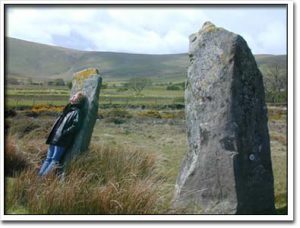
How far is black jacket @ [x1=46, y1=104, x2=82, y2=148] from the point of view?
9367mm

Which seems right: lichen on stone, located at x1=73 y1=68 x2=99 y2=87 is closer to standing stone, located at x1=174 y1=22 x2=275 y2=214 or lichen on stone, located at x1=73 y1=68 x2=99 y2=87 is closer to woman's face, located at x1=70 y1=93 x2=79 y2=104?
woman's face, located at x1=70 y1=93 x2=79 y2=104

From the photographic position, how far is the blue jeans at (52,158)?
29.9ft

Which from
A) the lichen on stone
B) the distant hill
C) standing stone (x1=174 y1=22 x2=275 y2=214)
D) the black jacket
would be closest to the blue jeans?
the black jacket

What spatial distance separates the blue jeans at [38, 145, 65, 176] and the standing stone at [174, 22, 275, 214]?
2597mm

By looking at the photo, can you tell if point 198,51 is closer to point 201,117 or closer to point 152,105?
point 201,117

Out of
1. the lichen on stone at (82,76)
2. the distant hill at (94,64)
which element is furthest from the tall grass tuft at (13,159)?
the distant hill at (94,64)

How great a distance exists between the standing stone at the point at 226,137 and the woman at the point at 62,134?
268 cm

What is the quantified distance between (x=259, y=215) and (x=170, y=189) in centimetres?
139

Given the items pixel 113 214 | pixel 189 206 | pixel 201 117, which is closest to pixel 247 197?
pixel 189 206

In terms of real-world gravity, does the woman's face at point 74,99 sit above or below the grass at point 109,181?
above

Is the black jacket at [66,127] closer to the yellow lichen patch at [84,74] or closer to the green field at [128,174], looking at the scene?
the green field at [128,174]

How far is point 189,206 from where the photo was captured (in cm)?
739

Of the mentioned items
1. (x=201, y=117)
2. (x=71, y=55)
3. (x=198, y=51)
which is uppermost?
(x=71, y=55)
